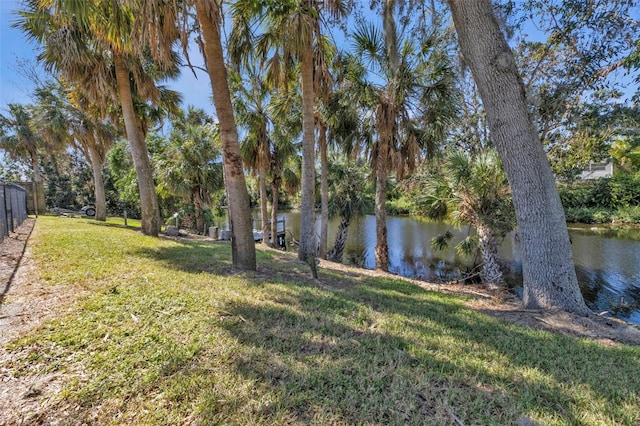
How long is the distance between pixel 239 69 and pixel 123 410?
24.2ft

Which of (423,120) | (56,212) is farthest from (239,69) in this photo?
(56,212)

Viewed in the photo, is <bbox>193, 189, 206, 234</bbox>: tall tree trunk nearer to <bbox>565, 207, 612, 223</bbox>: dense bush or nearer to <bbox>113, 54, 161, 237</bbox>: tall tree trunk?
<bbox>113, 54, 161, 237</bbox>: tall tree trunk

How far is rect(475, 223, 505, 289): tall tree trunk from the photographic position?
8.09 metres

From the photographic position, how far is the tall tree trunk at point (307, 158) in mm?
7176

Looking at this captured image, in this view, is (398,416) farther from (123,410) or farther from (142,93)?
(142,93)

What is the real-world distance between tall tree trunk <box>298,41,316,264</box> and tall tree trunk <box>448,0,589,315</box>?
3.80m

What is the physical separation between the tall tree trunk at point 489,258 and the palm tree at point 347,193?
21.1 feet

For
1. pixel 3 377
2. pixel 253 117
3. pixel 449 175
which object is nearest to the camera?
pixel 3 377

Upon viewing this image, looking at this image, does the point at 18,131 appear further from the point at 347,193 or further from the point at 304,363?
the point at 304,363

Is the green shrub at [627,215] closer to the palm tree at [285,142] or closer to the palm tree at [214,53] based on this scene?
the palm tree at [285,142]

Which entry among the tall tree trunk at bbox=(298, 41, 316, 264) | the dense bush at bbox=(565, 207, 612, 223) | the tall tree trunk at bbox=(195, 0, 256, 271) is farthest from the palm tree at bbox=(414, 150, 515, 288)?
the dense bush at bbox=(565, 207, 612, 223)

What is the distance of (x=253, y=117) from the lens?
1057 centimetres

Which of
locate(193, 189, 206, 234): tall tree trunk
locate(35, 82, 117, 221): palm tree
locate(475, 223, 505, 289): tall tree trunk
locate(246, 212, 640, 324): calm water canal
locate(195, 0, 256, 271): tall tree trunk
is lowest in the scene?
locate(246, 212, 640, 324): calm water canal

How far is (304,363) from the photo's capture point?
2324mm
